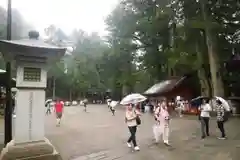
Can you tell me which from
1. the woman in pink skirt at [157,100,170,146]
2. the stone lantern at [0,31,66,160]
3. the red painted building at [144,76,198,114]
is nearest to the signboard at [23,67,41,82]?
the stone lantern at [0,31,66,160]

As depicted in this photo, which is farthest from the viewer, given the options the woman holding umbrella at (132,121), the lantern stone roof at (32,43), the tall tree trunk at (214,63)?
the tall tree trunk at (214,63)

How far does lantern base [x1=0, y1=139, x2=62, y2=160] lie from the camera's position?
772cm

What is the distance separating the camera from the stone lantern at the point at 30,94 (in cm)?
795

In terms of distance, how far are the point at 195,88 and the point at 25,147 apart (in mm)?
31100

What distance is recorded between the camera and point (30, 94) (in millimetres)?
8266

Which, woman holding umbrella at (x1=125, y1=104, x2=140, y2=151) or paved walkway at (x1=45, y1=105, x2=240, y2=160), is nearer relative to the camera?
paved walkway at (x1=45, y1=105, x2=240, y2=160)

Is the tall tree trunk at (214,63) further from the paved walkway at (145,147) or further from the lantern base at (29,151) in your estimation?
the lantern base at (29,151)

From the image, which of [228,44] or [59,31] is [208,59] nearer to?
[228,44]

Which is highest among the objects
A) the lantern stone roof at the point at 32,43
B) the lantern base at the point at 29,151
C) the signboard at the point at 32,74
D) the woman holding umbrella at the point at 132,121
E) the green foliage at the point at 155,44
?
the green foliage at the point at 155,44

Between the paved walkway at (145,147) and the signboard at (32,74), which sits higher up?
the signboard at (32,74)

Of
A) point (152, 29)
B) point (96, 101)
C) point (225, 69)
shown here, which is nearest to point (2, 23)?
point (152, 29)

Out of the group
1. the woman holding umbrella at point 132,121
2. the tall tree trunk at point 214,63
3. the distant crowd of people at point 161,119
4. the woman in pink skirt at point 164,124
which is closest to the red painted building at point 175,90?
the tall tree trunk at point 214,63

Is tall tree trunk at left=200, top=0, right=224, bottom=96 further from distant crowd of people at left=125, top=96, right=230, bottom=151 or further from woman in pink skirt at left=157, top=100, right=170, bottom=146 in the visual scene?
woman in pink skirt at left=157, top=100, right=170, bottom=146

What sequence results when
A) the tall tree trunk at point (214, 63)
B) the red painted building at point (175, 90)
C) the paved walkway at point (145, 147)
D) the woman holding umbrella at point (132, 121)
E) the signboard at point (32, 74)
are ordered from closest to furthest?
the signboard at point (32, 74) < the paved walkway at point (145, 147) < the woman holding umbrella at point (132, 121) < the tall tree trunk at point (214, 63) < the red painted building at point (175, 90)
